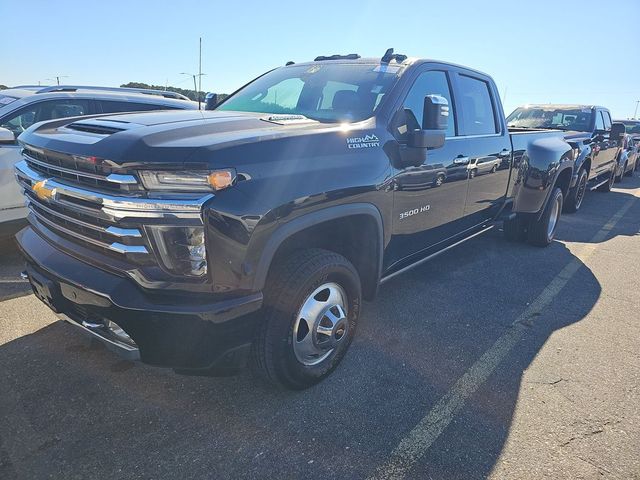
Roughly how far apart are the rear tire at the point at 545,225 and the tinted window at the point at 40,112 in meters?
5.84

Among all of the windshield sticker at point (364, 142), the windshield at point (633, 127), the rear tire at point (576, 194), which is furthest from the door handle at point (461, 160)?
the windshield at point (633, 127)

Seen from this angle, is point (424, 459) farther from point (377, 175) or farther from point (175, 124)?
point (175, 124)

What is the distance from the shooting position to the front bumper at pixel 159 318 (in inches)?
79.1

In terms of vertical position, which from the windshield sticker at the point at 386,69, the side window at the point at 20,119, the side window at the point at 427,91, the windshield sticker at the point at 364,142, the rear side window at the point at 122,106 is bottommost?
the side window at the point at 20,119

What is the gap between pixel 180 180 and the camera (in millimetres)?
1970

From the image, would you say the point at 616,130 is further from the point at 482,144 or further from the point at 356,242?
the point at 356,242

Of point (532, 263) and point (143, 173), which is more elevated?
point (143, 173)

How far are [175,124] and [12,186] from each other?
309cm

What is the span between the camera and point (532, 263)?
538cm

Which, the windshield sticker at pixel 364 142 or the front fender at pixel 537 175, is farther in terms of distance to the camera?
the front fender at pixel 537 175

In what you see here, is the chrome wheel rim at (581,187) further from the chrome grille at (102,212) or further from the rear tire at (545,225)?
the chrome grille at (102,212)

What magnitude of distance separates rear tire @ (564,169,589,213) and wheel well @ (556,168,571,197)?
1.47m

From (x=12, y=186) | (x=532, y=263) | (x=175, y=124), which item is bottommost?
(x=532, y=263)

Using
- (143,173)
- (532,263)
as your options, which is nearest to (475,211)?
(532,263)
